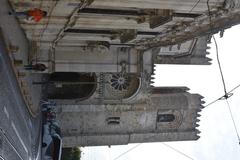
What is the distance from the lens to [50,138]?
30219mm

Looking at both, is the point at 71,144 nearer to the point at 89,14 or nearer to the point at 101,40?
the point at 101,40

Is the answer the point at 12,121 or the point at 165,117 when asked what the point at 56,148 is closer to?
the point at 165,117

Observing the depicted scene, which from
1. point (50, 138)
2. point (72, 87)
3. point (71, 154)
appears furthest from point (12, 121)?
point (71, 154)

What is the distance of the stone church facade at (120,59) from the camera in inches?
832

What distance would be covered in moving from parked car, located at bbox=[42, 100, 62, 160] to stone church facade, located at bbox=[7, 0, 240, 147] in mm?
1876

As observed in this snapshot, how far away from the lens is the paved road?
1803 cm

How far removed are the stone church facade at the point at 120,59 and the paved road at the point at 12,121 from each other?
231cm

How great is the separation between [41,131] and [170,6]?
1206cm

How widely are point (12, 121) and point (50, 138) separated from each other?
10.6 metres

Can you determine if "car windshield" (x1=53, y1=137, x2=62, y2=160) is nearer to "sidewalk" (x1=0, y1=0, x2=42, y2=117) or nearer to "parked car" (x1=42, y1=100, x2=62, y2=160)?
"parked car" (x1=42, y1=100, x2=62, y2=160)

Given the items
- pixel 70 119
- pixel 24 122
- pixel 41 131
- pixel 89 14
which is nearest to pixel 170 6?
pixel 89 14

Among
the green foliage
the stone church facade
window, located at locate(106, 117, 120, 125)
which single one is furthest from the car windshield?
the green foliage

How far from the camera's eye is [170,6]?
66.8 ft

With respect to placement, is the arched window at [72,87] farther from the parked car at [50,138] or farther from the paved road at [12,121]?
the paved road at [12,121]
